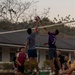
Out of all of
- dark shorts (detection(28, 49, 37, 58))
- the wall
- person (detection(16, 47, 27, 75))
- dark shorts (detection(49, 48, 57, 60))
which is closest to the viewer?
dark shorts (detection(28, 49, 37, 58))

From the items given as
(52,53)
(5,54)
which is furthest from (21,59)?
(5,54)

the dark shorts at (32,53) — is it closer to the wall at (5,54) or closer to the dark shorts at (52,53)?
the dark shorts at (52,53)

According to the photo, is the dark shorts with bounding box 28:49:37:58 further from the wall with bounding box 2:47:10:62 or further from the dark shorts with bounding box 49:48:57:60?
the wall with bounding box 2:47:10:62

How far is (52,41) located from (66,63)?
5.29m

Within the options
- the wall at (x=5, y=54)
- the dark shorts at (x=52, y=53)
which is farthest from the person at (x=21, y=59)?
the wall at (x=5, y=54)

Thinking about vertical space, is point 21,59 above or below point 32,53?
below

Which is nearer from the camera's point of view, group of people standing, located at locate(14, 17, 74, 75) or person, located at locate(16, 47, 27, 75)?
group of people standing, located at locate(14, 17, 74, 75)

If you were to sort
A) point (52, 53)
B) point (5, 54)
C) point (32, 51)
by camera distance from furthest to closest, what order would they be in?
point (5, 54), point (52, 53), point (32, 51)

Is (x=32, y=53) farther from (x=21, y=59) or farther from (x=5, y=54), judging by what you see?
(x=5, y=54)

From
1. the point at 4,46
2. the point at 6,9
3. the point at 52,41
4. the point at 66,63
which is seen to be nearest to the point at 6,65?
the point at 4,46

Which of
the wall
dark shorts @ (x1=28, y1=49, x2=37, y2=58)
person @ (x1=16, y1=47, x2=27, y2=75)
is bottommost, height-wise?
the wall

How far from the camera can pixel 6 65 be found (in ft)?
77.0

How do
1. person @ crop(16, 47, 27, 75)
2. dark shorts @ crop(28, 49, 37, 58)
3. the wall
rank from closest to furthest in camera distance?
dark shorts @ crop(28, 49, 37, 58)
person @ crop(16, 47, 27, 75)
the wall

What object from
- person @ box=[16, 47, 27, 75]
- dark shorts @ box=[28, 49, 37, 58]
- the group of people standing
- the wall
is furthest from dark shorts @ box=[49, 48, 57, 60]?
the wall
